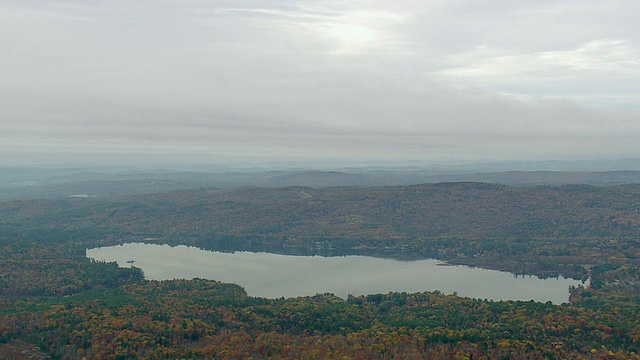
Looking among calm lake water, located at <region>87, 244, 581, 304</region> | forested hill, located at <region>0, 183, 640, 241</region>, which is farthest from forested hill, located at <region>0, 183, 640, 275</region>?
calm lake water, located at <region>87, 244, 581, 304</region>

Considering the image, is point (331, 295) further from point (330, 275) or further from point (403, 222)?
point (403, 222)

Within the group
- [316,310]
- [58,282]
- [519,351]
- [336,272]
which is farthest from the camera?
[336,272]

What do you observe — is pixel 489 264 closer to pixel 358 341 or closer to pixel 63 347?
pixel 358 341

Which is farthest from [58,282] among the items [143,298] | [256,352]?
[256,352]

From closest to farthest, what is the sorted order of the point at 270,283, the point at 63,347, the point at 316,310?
the point at 63,347 < the point at 316,310 < the point at 270,283

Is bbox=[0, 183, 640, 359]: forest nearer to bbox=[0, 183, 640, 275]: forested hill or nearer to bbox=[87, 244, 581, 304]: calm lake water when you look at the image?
bbox=[0, 183, 640, 275]: forested hill

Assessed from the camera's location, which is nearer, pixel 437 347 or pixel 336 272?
pixel 437 347
